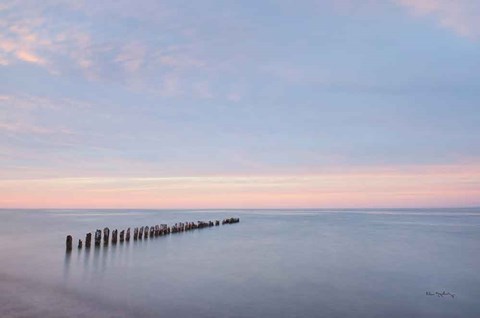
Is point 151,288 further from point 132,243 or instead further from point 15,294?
point 132,243

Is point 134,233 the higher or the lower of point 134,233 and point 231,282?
the higher

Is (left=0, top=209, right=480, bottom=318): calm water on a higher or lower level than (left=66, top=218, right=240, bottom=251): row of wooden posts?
lower

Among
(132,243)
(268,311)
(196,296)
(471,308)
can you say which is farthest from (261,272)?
(132,243)

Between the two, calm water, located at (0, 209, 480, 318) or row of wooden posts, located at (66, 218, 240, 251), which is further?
row of wooden posts, located at (66, 218, 240, 251)

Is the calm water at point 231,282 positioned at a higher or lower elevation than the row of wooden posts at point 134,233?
lower

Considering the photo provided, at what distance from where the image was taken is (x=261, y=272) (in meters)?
19.6

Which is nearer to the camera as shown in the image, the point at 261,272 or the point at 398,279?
the point at 398,279

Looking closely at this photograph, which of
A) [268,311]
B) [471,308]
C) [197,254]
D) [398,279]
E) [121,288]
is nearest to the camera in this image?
[268,311]

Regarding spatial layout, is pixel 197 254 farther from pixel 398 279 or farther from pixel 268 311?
pixel 268 311

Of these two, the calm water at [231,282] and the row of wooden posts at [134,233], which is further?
the row of wooden posts at [134,233]

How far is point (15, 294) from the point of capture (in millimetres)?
13578

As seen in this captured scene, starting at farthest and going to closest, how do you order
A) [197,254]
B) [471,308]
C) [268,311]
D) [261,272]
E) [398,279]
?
1. [197,254]
2. [261,272]
3. [398,279]
4. [471,308]
5. [268,311]

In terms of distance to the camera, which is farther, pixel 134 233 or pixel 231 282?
pixel 134 233

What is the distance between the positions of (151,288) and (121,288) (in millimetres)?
1048
